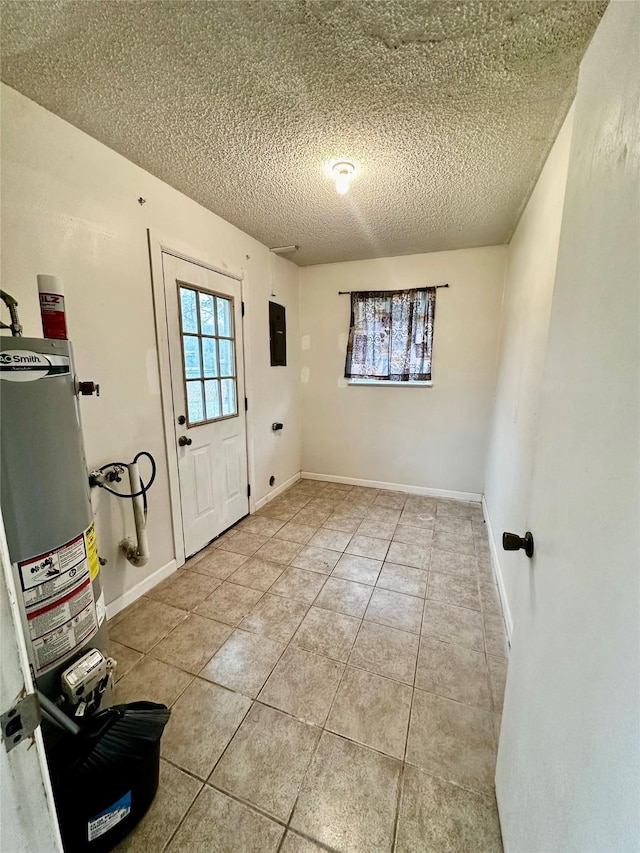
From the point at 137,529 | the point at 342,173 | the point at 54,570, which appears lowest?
the point at 137,529

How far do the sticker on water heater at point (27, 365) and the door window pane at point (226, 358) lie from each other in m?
1.58

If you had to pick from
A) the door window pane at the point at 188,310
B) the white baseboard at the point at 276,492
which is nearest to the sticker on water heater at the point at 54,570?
the door window pane at the point at 188,310

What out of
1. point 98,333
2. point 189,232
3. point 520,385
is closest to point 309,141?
point 189,232

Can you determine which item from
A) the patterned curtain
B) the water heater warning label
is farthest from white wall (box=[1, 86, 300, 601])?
the patterned curtain

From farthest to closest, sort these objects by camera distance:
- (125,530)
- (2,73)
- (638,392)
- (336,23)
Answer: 1. (125,530)
2. (2,73)
3. (336,23)
4. (638,392)

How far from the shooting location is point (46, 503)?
3.36 ft

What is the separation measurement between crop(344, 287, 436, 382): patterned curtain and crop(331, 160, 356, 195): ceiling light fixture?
5.16 ft

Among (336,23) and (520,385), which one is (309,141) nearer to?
(336,23)

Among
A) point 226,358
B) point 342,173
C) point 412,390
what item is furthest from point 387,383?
point 342,173

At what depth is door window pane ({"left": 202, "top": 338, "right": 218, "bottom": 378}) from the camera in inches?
95.6

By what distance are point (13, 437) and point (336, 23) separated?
1.65 metres

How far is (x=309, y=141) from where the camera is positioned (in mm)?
1654

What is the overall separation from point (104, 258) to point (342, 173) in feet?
4.56

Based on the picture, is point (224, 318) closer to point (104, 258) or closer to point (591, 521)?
point (104, 258)
